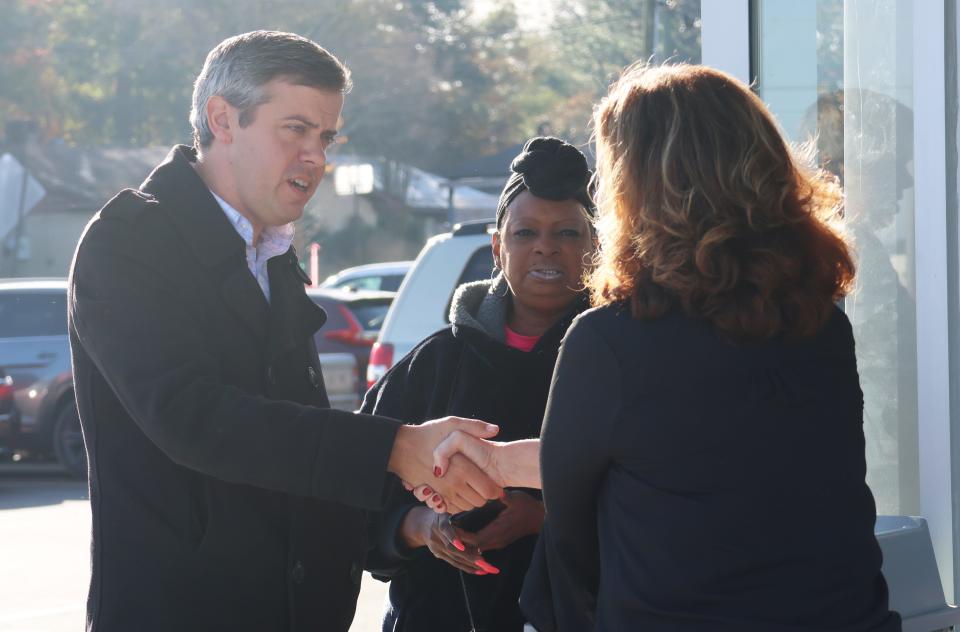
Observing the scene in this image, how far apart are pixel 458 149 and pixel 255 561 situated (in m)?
55.7

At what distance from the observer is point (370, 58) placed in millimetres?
55781

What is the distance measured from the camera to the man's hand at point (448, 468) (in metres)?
2.78

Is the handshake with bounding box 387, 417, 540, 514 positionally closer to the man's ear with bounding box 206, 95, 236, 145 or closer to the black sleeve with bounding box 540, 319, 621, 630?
the black sleeve with bounding box 540, 319, 621, 630

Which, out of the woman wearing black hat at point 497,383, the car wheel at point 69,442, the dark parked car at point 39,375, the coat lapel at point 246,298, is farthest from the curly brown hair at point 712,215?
the car wheel at point 69,442

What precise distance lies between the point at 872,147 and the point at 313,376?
185 cm

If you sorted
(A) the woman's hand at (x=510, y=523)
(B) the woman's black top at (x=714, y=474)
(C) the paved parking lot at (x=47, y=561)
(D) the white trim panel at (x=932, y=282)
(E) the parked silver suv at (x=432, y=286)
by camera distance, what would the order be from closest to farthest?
(B) the woman's black top at (x=714, y=474) → (A) the woman's hand at (x=510, y=523) → (D) the white trim panel at (x=932, y=282) → (C) the paved parking lot at (x=47, y=561) → (E) the parked silver suv at (x=432, y=286)

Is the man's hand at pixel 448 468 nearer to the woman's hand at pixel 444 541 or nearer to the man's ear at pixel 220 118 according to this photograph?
the woman's hand at pixel 444 541

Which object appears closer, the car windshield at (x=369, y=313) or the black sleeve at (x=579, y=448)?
the black sleeve at (x=579, y=448)

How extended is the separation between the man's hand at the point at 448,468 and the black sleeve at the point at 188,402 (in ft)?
0.29

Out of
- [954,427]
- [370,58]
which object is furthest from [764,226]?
[370,58]

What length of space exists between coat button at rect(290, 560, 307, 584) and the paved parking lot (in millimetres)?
4846

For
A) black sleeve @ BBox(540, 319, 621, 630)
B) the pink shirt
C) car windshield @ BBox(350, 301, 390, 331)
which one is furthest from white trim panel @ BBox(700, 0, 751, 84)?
car windshield @ BBox(350, 301, 390, 331)

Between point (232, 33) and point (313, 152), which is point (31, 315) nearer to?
point (313, 152)

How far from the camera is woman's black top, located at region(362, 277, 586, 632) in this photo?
3.27 meters
